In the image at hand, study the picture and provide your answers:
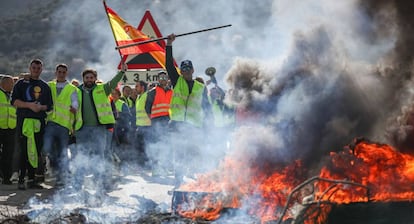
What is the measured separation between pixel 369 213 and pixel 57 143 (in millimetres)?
5387

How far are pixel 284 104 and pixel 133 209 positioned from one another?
2.34 metres

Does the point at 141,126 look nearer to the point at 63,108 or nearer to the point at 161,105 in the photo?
the point at 161,105

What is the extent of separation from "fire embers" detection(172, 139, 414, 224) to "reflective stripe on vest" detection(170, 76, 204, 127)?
61.1 inches

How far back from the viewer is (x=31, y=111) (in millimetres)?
8461

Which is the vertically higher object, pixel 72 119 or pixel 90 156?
pixel 72 119

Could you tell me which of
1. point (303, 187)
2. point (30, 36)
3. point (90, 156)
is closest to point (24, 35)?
point (30, 36)

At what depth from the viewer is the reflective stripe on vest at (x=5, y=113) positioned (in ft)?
30.9

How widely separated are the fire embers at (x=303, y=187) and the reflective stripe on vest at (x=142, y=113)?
4.60m

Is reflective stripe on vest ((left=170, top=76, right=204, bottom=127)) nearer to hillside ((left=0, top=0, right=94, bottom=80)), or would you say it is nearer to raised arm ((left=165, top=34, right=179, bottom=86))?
raised arm ((left=165, top=34, right=179, bottom=86))

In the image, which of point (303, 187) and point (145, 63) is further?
point (145, 63)

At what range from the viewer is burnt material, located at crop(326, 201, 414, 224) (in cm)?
494

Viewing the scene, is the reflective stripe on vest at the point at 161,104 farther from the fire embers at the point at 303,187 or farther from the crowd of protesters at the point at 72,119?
the fire embers at the point at 303,187

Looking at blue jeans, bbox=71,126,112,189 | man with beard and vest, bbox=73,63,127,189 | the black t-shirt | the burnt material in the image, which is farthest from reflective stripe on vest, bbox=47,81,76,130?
the burnt material

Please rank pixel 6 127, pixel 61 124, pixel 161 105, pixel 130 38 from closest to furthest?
pixel 61 124, pixel 6 127, pixel 161 105, pixel 130 38
